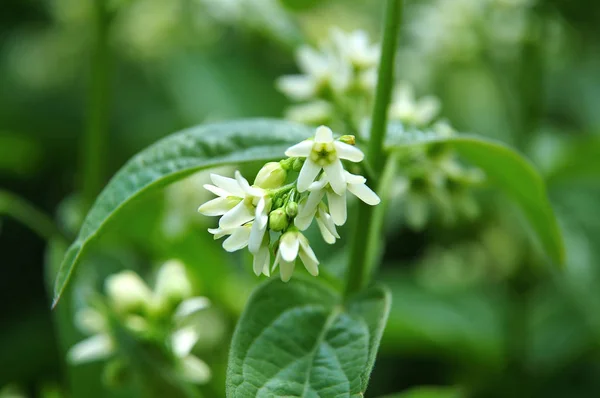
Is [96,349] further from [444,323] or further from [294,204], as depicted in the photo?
[444,323]

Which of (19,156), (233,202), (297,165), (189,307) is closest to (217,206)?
(233,202)

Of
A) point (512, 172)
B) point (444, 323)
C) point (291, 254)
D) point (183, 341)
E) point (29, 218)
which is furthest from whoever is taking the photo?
point (444, 323)

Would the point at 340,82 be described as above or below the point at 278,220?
above

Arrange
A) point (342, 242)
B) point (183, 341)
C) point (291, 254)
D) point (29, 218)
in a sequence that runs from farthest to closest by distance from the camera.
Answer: point (342, 242), point (29, 218), point (183, 341), point (291, 254)

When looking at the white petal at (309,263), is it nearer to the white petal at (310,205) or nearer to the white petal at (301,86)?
the white petal at (310,205)

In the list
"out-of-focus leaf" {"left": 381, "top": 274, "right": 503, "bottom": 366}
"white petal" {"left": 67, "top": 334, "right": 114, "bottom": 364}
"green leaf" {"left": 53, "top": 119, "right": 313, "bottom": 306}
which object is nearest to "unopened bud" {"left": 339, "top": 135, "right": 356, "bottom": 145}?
"green leaf" {"left": 53, "top": 119, "right": 313, "bottom": 306}

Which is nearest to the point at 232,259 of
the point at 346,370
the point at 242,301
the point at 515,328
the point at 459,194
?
the point at 242,301

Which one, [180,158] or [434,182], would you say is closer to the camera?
[180,158]
